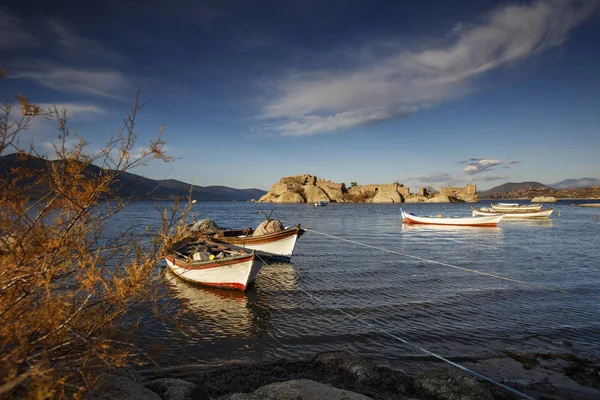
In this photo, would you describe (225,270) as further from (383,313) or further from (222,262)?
(383,313)

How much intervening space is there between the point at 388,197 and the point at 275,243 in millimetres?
180875

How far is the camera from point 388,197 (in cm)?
19212

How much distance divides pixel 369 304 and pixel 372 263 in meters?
7.32

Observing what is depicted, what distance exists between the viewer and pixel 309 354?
7.63 m

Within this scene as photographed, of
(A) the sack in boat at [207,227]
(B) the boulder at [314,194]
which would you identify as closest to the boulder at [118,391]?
(A) the sack in boat at [207,227]

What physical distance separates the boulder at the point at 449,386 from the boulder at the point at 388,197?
190823 millimetres

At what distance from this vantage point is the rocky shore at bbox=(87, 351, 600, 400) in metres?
5.12

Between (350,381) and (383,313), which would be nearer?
(350,381)

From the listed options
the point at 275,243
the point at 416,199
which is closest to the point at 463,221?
the point at 275,243

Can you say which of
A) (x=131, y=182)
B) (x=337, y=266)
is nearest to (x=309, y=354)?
(x=131, y=182)

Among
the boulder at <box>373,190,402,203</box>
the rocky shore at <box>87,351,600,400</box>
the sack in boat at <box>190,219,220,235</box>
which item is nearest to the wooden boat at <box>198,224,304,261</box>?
the sack in boat at <box>190,219,220,235</box>

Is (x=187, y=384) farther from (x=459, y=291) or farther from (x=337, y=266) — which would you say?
(x=337, y=266)

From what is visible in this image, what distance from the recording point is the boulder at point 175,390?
499cm

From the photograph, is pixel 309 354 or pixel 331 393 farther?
pixel 309 354
